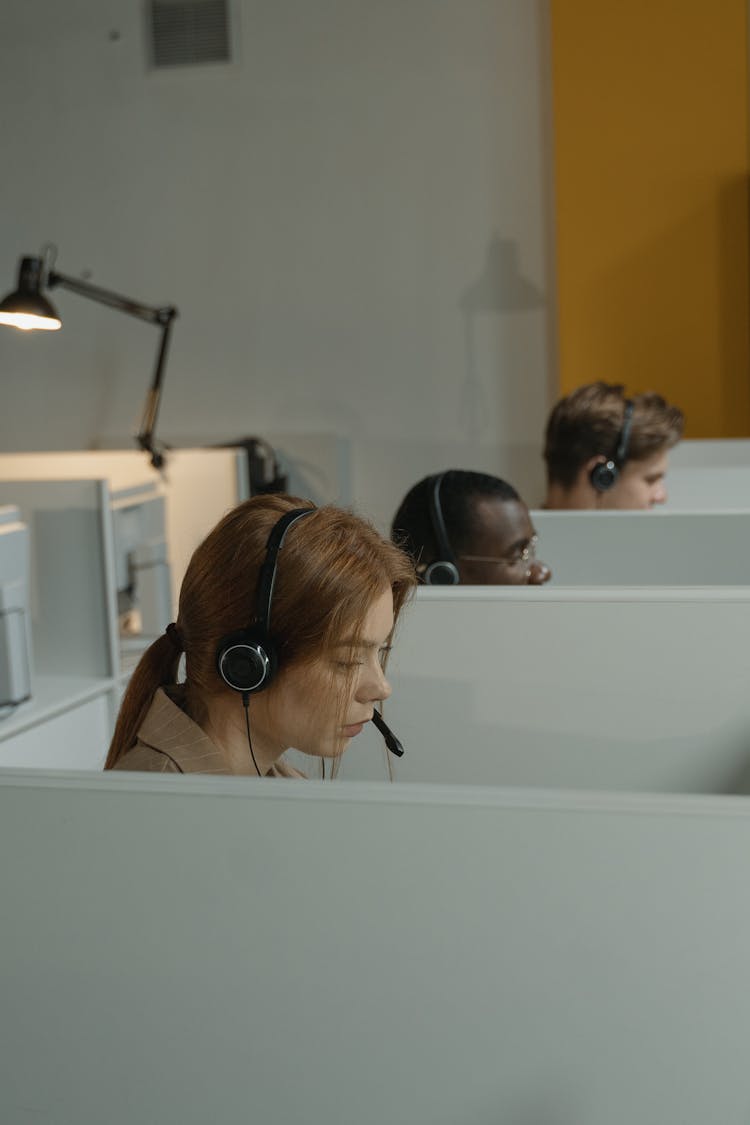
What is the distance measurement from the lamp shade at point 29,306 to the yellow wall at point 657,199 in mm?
1740

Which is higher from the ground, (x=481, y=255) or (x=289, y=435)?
(x=481, y=255)

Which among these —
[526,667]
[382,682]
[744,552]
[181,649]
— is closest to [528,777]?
[526,667]

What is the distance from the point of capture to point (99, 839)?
30.0 inches

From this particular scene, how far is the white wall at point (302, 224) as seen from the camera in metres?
4.34

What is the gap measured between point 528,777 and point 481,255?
332 centimetres

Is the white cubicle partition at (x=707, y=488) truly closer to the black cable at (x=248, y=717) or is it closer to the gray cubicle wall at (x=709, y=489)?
the gray cubicle wall at (x=709, y=489)

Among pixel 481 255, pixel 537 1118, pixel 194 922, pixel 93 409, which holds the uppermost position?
pixel 481 255

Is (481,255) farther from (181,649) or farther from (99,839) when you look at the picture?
(99,839)

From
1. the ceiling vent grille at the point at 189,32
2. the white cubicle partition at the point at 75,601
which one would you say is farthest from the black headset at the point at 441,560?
the ceiling vent grille at the point at 189,32

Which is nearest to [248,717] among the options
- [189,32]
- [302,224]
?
[302,224]

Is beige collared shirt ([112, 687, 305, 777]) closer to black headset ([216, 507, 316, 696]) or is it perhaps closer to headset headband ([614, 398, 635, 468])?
black headset ([216, 507, 316, 696])

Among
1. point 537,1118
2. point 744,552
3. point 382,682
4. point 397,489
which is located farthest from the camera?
point 397,489

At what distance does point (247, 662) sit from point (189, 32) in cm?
395

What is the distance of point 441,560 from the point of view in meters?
1.79
